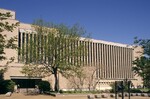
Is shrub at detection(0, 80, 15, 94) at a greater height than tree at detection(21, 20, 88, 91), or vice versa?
tree at detection(21, 20, 88, 91)

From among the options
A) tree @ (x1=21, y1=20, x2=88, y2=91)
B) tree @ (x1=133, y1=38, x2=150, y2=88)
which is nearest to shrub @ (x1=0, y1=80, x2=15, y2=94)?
tree @ (x1=21, y1=20, x2=88, y2=91)

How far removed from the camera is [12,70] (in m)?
63.0

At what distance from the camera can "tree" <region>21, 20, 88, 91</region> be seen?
45500 mm

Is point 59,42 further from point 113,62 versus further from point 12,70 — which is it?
point 113,62

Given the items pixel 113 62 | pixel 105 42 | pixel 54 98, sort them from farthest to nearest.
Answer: pixel 113 62, pixel 105 42, pixel 54 98

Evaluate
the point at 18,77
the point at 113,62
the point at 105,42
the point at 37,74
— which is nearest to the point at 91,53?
the point at 105,42

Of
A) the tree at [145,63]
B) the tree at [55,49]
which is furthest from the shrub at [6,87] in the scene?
the tree at [145,63]

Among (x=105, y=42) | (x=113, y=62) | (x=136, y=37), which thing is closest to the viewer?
(x=136, y=37)

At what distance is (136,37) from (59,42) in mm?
14477

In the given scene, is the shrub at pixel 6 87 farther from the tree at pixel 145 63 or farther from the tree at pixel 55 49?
the tree at pixel 145 63

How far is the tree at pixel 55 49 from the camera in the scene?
149ft

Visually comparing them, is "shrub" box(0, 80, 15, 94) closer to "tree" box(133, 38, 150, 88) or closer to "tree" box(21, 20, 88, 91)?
"tree" box(21, 20, 88, 91)

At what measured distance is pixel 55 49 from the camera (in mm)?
46062

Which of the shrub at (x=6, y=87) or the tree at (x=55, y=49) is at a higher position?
the tree at (x=55, y=49)
